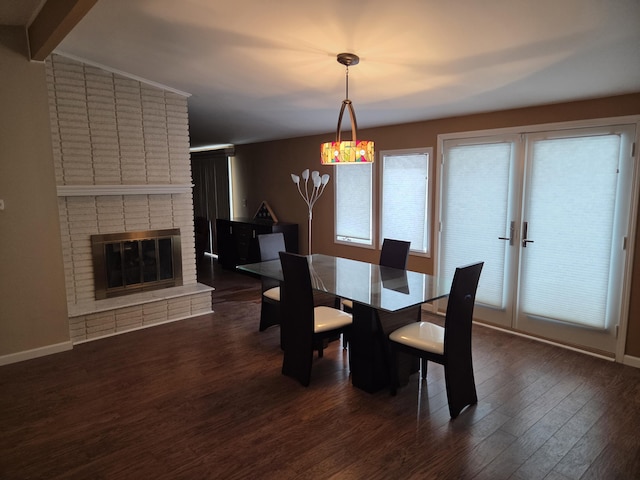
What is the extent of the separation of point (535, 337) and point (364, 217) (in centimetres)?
246

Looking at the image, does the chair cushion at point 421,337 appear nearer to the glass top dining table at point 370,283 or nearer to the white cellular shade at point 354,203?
the glass top dining table at point 370,283

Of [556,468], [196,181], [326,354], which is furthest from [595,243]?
[196,181]

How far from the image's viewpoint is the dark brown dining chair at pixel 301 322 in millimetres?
2941

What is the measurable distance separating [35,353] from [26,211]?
1.23 meters

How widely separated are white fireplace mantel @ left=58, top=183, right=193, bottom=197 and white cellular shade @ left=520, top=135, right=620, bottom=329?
11.8ft

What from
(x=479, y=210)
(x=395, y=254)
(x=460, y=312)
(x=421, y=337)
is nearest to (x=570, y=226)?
(x=479, y=210)

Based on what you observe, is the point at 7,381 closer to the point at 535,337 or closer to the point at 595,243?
the point at 535,337

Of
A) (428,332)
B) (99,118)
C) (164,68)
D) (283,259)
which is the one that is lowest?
(428,332)

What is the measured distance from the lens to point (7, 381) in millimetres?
3125

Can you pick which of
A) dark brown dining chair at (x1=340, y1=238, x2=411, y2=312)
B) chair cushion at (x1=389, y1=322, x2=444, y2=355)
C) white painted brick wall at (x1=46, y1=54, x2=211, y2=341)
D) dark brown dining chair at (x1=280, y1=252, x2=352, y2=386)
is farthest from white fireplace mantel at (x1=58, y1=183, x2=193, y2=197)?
chair cushion at (x1=389, y1=322, x2=444, y2=355)

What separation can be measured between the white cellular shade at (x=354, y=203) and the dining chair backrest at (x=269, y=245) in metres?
1.44

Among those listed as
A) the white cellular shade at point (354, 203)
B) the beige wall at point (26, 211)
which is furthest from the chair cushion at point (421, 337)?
the beige wall at point (26, 211)

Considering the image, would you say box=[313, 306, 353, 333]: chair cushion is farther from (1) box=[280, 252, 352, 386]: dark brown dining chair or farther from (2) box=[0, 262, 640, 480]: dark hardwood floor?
(2) box=[0, 262, 640, 480]: dark hardwood floor

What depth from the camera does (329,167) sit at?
5879 millimetres
